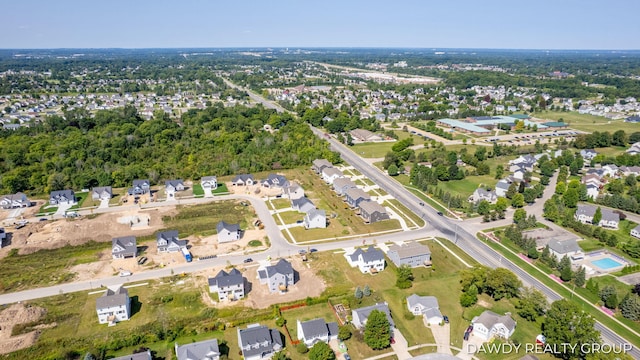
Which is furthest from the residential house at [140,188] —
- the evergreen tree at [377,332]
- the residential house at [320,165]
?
the evergreen tree at [377,332]

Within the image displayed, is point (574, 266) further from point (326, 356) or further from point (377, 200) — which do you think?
point (326, 356)

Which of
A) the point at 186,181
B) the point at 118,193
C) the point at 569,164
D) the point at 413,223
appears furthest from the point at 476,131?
the point at 118,193

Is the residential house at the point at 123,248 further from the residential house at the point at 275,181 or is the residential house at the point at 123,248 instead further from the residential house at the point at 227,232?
the residential house at the point at 275,181

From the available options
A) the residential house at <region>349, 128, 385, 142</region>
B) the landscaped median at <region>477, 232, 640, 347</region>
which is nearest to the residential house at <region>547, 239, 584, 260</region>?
the landscaped median at <region>477, 232, 640, 347</region>

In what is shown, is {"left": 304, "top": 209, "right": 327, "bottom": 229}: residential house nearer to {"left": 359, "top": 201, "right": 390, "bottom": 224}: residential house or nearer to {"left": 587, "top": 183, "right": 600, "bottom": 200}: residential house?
{"left": 359, "top": 201, "right": 390, "bottom": 224}: residential house

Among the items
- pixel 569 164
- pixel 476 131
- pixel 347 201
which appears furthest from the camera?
pixel 476 131

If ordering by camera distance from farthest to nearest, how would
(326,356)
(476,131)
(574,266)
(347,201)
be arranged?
(476,131), (347,201), (574,266), (326,356)

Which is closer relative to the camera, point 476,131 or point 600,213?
point 600,213

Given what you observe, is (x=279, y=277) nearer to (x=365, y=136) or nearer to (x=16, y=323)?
(x=16, y=323)
